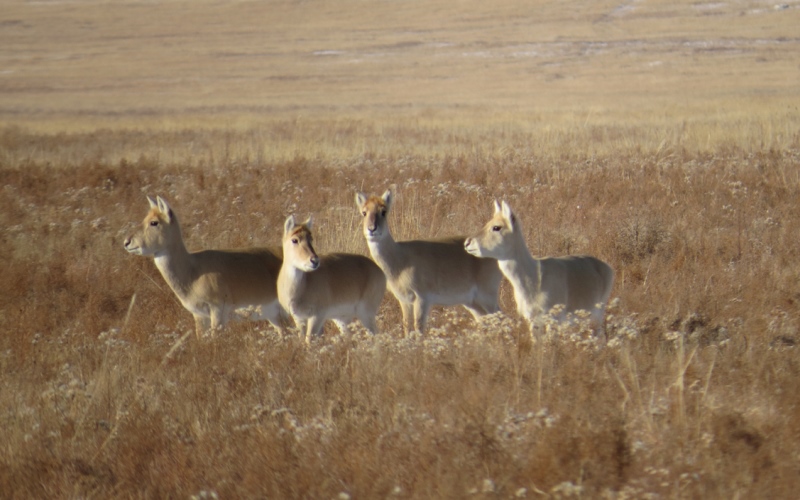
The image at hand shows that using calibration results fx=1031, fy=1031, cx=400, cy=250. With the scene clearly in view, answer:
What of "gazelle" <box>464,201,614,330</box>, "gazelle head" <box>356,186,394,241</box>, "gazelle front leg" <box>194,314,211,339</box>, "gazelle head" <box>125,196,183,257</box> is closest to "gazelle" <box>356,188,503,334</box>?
"gazelle head" <box>356,186,394,241</box>

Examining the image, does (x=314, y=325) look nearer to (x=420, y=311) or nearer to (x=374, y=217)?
(x=420, y=311)

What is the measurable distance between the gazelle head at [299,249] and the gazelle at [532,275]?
1.38 m

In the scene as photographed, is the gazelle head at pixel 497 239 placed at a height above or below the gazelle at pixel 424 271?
above

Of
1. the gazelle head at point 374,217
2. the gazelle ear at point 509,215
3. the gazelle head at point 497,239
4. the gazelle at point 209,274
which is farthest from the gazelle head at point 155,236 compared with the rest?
the gazelle ear at point 509,215

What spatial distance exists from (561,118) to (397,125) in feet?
19.2

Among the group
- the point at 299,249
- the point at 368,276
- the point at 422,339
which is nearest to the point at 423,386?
the point at 422,339

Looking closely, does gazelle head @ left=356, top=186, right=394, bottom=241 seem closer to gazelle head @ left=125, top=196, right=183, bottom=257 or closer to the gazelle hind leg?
the gazelle hind leg

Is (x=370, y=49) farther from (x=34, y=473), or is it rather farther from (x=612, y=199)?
(x=34, y=473)

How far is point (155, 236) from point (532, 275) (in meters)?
3.70

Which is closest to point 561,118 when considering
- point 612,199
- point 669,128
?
point 669,128

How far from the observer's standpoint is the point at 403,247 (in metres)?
10.3

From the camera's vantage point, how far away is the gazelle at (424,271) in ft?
33.0

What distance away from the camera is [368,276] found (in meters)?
9.85

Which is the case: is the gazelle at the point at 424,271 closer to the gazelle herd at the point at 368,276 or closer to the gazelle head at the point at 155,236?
the gazelle herd at the point at 368,276
